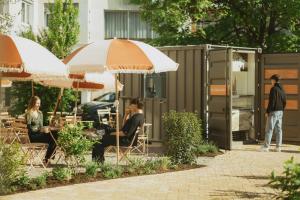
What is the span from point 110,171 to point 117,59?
7.39 feet

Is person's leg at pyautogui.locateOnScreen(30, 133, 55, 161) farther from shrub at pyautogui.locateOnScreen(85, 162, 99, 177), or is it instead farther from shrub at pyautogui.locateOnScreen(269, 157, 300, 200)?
shrub at pyautogui.locateOnScreen(269, 157, 300, 200)

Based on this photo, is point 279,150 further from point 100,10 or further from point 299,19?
point 100,10

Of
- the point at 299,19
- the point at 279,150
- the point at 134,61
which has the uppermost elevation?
the point at 299,19

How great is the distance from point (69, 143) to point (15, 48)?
2018mm

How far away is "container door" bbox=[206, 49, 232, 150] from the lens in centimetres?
1770

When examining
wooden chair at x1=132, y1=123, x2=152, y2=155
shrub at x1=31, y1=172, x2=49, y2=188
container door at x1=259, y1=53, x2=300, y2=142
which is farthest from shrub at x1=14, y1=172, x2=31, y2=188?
container door at x1=259, y1=53, x2=300, y2=142

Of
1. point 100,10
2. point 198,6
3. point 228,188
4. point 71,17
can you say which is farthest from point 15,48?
point 100,10

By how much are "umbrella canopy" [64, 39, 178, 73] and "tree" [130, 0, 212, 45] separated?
10.7 meters

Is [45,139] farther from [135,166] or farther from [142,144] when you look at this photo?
[142,144]

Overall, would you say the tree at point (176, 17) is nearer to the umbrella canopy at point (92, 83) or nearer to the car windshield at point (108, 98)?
the car windshield at point (108, 98)

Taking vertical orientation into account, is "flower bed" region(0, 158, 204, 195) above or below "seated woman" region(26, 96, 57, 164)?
below

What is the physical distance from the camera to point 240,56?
774 inches

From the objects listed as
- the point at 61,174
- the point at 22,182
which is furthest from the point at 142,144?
the point at 22,182

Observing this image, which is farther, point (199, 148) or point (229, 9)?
point (229, 9)
